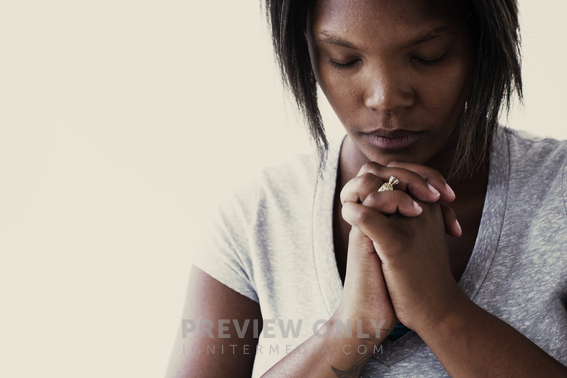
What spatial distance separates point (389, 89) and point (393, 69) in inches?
1.4

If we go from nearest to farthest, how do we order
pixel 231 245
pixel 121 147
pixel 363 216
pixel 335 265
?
pixel 363 216
pixel 335 265
pixel 231 245
pixel 121 147

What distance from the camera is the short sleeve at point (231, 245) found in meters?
1.08

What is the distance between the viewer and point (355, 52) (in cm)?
81

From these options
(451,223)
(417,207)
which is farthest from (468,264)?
(417,207)

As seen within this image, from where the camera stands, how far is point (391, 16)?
75 cm

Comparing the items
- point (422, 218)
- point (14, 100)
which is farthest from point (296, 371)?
point (14, 100)

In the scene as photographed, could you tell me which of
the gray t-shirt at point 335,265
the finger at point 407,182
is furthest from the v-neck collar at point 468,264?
the finger at point 407,182

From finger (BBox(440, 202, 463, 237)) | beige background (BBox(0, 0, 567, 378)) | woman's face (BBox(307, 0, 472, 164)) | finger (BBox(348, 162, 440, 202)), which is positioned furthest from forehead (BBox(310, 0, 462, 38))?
beige background (BBox(0, 0, 567, 378))

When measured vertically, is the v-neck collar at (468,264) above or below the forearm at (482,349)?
above

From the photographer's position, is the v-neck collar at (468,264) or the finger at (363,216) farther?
the v-neck collar at (468,264)

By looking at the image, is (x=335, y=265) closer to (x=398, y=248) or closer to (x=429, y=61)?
(x=398, y=248)

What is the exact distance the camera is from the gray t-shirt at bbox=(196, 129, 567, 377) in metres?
0.87

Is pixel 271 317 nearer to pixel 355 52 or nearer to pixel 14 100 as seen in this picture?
pixel 355 52

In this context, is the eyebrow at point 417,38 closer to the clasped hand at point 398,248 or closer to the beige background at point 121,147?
the clasped hand at point 398,248
